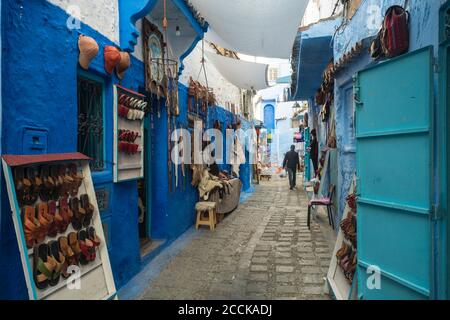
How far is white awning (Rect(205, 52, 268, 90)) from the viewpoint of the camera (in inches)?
331

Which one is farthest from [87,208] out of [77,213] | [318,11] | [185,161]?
[318,11]

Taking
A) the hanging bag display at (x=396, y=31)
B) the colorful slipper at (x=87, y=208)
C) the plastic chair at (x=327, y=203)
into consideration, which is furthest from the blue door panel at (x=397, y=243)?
the plastic chair at (x=327, y=203)

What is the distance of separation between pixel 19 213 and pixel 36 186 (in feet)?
0.90

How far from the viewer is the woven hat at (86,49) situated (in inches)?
128

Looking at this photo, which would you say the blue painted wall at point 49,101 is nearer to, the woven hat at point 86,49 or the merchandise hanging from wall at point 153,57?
the woven hat at point 86,49

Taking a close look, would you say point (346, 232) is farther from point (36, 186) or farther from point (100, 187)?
point (36, 186)

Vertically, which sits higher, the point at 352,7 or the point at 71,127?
the point at 352,7

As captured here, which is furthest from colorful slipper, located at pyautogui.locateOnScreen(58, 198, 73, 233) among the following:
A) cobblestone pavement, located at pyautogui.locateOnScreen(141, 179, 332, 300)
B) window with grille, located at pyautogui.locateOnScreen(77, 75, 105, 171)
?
cobblestone pavement, located at pyautogui.locateOnScreen(141, 179, 332, 300)

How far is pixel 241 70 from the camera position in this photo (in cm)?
887

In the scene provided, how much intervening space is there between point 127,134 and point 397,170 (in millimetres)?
2912

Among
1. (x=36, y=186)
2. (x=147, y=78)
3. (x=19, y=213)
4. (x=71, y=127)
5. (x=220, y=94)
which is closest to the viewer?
(x=19, y=213)

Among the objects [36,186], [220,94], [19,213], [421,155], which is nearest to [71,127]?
[36,186]

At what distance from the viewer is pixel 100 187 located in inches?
147

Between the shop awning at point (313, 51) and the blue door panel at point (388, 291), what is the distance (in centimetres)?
503
